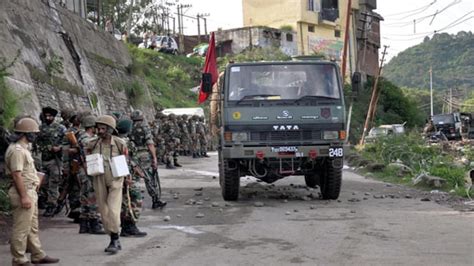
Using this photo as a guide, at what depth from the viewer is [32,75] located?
57.9ft

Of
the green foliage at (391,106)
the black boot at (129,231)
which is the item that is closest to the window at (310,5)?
the green foliage at (391,106)

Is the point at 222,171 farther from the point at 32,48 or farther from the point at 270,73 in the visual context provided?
the point at 32,48

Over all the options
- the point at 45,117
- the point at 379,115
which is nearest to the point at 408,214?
the point at 45,117

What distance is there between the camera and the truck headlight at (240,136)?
1158cm

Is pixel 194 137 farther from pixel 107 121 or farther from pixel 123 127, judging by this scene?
pixel 107 121

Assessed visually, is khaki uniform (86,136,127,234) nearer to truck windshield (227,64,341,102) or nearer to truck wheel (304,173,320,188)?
truck windshield (227,64,341,102)

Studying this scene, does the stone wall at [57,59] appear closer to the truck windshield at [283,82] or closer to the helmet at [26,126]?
the truck windshield at [283,82]

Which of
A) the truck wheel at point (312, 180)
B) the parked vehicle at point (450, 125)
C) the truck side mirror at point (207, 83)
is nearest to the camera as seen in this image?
the truck side mirror at point (207, 83)

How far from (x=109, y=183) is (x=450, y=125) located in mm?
37235

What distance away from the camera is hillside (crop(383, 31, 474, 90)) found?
79631mm

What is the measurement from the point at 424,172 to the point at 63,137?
8750mm

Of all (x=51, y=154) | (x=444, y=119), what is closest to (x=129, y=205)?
(x=51, y=154)

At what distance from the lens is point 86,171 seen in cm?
811

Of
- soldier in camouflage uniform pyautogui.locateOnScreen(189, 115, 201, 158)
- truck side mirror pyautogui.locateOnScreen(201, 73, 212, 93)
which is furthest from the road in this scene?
soldier in camouflage uniform pyautogui.locateOnScreen(189, 115, 201, 158)
